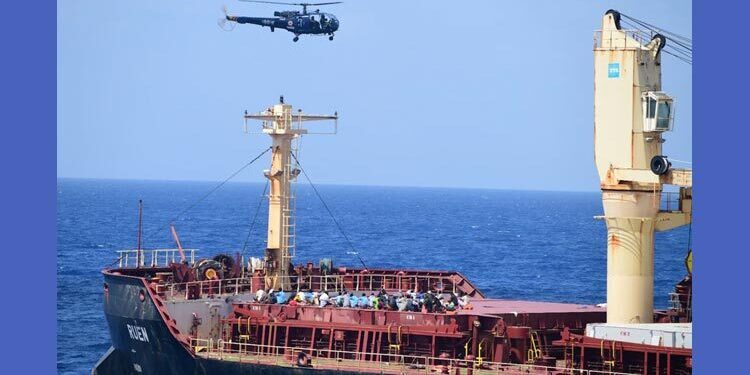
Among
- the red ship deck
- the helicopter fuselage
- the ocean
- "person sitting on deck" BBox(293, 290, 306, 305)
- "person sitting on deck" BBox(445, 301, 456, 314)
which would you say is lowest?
the ocean

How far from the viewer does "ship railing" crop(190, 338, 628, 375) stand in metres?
42.8

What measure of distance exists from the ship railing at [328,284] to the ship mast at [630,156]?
38.7 ft

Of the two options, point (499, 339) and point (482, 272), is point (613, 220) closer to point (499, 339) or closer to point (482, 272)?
point (499, 339)

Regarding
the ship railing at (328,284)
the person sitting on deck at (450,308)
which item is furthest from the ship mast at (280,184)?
the person sitting on deck at (450,308)

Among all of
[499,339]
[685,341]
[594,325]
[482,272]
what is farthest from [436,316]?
[482,272]

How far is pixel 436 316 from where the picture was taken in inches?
1774

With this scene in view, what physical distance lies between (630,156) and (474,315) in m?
6.75

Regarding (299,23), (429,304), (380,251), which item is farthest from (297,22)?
(380,251)

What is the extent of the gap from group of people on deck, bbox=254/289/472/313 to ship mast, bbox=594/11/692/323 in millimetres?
5735

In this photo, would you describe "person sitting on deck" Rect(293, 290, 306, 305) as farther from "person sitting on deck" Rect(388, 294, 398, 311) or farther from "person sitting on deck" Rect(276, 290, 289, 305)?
"person sitting on deck" Rect(388, 294, 398, 311)

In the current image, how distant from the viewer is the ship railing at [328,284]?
5028 cm

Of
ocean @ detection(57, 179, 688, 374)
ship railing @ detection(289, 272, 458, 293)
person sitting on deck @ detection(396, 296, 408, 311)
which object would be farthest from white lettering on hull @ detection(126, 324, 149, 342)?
ocean @ detection(57, 179, 688, 374)

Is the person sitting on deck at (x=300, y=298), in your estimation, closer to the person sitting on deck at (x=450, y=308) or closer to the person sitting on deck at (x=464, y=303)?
the person sitting on deck at (x=450, y=308)

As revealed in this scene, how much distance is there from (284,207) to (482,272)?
5746cm
